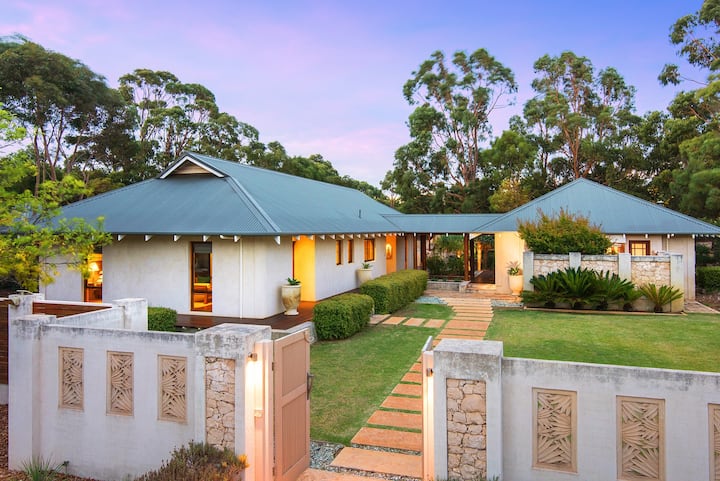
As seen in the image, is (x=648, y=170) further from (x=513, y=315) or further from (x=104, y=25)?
(x=104, y=25)

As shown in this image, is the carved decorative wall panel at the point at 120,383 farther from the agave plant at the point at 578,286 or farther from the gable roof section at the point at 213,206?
the agave plant at the point at 578,286

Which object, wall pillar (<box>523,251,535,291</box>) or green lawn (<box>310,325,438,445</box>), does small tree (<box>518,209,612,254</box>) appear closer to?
wall pillar (<box>523,251,535,291</box>)

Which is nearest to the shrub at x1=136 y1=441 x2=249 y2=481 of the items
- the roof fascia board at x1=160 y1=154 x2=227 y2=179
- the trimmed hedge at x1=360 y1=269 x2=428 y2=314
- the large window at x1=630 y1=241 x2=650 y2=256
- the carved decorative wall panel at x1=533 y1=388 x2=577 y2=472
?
the carved decorative wall panel at x1=533 y1=388 x2=577 y2=472

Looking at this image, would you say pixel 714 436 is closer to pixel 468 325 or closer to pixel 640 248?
pixel 468 325

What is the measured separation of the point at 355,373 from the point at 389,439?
9.44 feet

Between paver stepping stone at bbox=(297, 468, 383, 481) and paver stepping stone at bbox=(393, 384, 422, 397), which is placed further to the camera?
paver stepping stone at bbox=(393, 384, 422, 397)

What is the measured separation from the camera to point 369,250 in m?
20.5

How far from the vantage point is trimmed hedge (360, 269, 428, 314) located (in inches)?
565

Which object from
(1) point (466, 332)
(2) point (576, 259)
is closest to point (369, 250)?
(2) point (576, 259)

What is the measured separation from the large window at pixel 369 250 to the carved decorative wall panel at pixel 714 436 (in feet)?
54.7

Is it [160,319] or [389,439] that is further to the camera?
[160,319]

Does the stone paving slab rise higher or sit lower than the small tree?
lower

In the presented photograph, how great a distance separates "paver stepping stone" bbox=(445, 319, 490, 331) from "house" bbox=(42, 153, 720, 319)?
450 centimetres

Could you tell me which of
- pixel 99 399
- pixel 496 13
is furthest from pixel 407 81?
pixel 99 399
